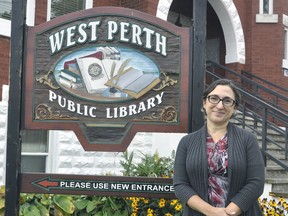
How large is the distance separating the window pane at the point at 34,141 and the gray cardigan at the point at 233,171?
439cm

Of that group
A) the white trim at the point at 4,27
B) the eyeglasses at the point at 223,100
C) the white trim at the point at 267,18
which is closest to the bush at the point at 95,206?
the eyeglasses at the point at 223,100

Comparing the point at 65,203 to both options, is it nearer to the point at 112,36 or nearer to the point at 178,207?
the point at 178,207

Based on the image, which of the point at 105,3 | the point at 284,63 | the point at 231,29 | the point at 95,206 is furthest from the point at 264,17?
the point at 95,206

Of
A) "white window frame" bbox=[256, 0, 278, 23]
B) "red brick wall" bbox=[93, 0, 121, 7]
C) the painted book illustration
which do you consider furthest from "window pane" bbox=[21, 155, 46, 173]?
"white window frame" bbox=[256, 0, 278, 23]

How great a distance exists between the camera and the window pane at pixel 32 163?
6477 mm

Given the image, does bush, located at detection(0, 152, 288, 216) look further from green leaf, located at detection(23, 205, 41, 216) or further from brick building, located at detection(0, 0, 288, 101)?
brick building, located at detection(0, 0, 288, 101)

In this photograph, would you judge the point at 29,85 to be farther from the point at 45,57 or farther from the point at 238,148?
the point at 238,148

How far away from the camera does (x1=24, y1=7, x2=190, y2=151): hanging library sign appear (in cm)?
327

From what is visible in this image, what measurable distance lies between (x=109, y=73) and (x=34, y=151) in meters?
3.72

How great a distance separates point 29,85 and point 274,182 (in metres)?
3.92

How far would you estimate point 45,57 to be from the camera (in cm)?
330

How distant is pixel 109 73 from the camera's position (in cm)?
329

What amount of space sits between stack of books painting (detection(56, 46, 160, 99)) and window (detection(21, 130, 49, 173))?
341 centimetres

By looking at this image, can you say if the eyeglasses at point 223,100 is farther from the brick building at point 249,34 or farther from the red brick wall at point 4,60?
the brick building at point 249,34
